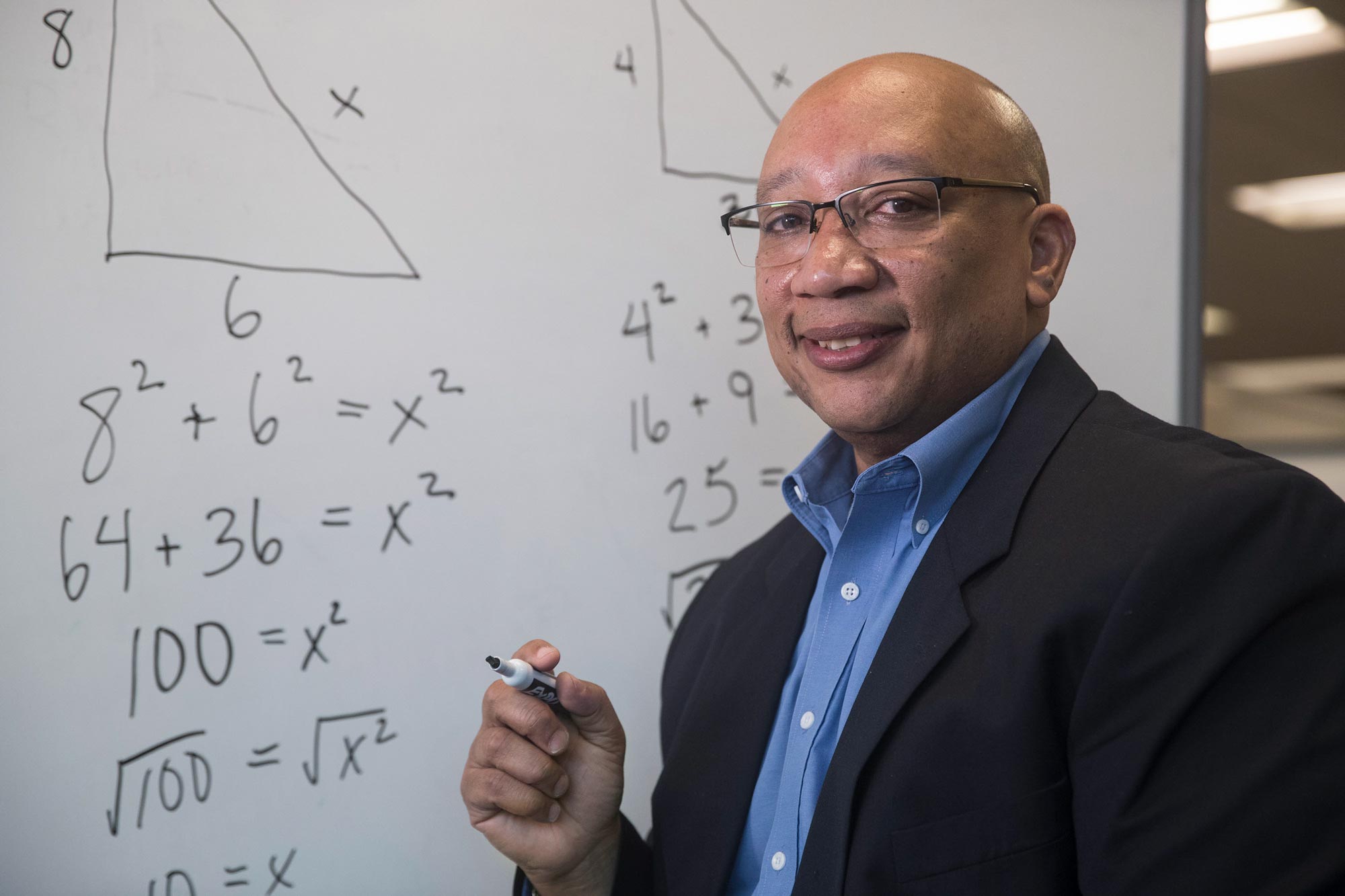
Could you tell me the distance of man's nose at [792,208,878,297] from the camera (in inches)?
36.3

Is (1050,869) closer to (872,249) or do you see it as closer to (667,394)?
(872,249)

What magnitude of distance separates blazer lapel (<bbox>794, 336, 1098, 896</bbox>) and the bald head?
0.77 feet

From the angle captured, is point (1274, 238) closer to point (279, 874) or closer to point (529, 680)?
point (529, 680)

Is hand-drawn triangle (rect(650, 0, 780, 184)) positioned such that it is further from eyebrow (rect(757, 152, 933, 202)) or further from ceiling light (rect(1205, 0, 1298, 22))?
ceiling light (rect(1205, 0, 1298, 22))

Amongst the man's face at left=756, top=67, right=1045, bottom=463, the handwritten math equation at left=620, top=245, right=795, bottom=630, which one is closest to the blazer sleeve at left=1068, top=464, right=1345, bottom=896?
the man's face at left=756, top=67, right=1045, bottom=463

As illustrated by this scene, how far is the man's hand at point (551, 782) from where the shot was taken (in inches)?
36.1

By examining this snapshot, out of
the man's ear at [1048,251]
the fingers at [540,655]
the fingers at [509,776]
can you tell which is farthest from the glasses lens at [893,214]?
the fingers at [509,776]

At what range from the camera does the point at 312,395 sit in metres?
1.10

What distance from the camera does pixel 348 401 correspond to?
3.67 feet

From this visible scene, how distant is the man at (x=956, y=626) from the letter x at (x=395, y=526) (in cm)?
29

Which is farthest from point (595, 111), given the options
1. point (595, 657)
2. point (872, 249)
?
point (595, 657)

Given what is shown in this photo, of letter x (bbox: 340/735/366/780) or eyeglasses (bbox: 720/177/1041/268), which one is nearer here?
eyeglasses (bbox: 720/177/1041/268)

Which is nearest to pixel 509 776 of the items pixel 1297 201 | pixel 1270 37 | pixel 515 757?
pixel 515 757

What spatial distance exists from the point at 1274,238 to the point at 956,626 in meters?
1.11
